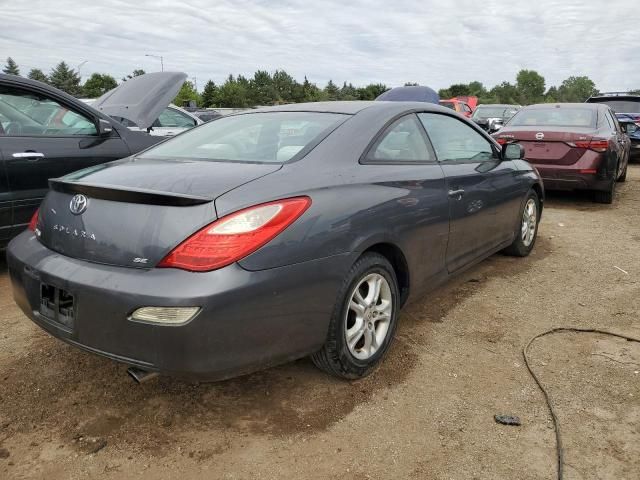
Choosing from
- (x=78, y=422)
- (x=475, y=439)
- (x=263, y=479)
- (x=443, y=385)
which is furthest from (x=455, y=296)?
(x=78, y=422)

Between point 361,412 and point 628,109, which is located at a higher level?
point 628,109

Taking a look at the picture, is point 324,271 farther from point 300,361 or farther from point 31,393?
point 31,393

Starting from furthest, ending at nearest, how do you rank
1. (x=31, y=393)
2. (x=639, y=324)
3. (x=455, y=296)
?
(x=455, y=296)
(x=639, y=324)
(x=31, y=393)

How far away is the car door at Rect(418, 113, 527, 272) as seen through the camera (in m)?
3.49

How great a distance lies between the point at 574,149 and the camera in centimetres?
704

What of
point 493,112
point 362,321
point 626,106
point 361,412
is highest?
point 626,106

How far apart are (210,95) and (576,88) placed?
311ft

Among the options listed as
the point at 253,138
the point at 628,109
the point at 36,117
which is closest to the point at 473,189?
the point at 253,138

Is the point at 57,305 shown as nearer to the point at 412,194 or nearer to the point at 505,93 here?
the point at 412,194

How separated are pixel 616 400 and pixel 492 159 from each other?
2127 millimetres

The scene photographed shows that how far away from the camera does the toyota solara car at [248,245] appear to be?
2084 millimetres

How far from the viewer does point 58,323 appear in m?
2.34

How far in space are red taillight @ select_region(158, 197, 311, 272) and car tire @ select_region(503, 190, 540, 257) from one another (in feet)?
10.5

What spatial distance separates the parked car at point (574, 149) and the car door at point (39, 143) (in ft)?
16.7
